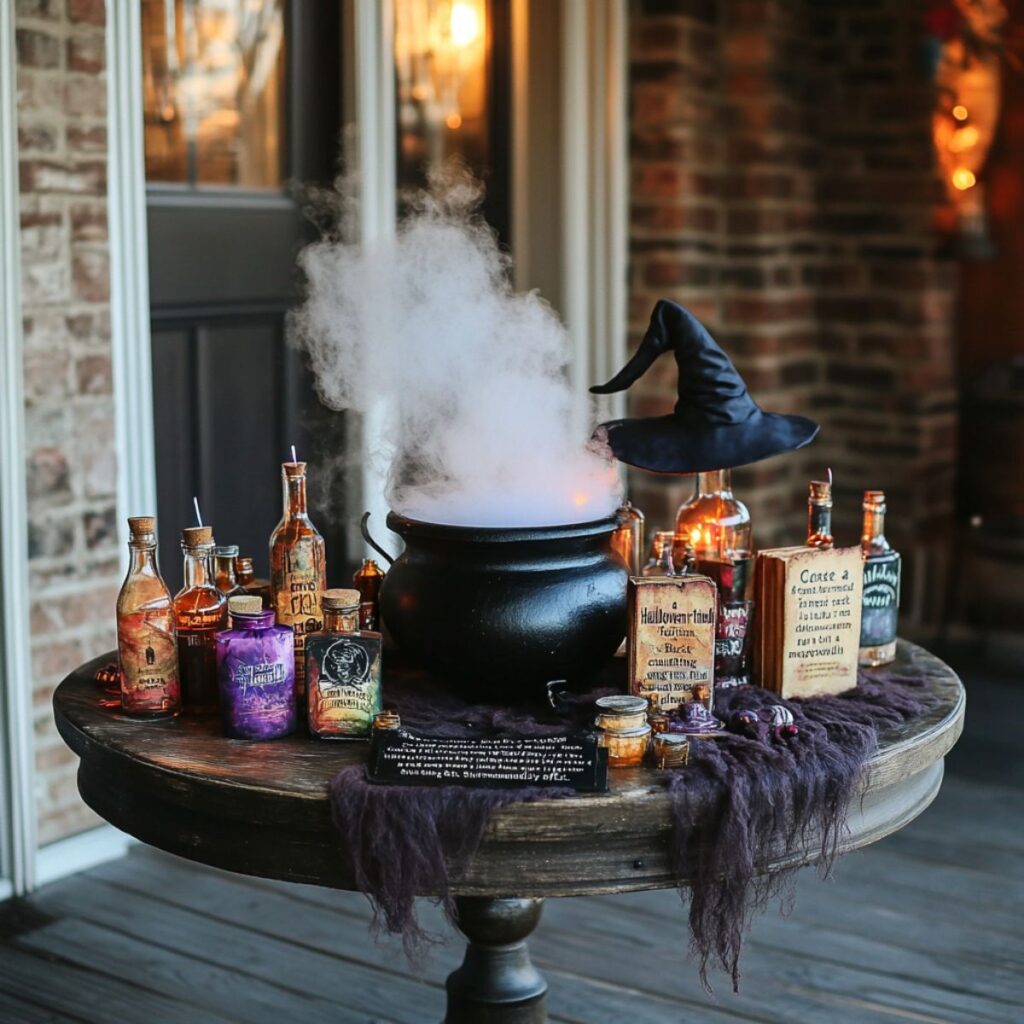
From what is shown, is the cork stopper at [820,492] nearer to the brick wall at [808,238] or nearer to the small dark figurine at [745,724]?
the small dark figurine at [745,724]

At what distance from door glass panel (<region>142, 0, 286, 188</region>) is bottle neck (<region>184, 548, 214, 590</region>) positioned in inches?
59.9

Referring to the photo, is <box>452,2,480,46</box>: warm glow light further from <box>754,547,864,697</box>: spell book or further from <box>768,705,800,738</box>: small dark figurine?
<box>768,705,800,738</box>: small dark figurine

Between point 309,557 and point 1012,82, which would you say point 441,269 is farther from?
point 1012,82

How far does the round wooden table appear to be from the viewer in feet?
4.46

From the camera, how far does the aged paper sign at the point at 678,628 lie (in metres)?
1.56

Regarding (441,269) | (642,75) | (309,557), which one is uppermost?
(642,75)

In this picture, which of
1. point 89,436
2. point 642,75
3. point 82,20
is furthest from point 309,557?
point 642,75

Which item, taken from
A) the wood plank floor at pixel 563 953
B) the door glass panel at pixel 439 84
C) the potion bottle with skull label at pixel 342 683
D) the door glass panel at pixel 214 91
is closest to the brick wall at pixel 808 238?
the door glass panel at pixel 439 84

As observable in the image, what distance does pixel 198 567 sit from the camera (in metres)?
1.65

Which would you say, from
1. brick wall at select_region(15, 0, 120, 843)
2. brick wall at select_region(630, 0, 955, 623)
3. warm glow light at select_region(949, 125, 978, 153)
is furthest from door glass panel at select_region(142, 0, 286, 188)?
warm glow light at select_region(949, 125, 978, 153)

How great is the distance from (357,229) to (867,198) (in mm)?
1764

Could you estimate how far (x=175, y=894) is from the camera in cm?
268

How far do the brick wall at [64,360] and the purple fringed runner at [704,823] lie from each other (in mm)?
1451

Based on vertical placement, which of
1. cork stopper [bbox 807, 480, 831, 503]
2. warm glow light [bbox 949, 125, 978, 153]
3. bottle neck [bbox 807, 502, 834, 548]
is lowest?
bottle neck [bbox 807, 502, 834, 548]
